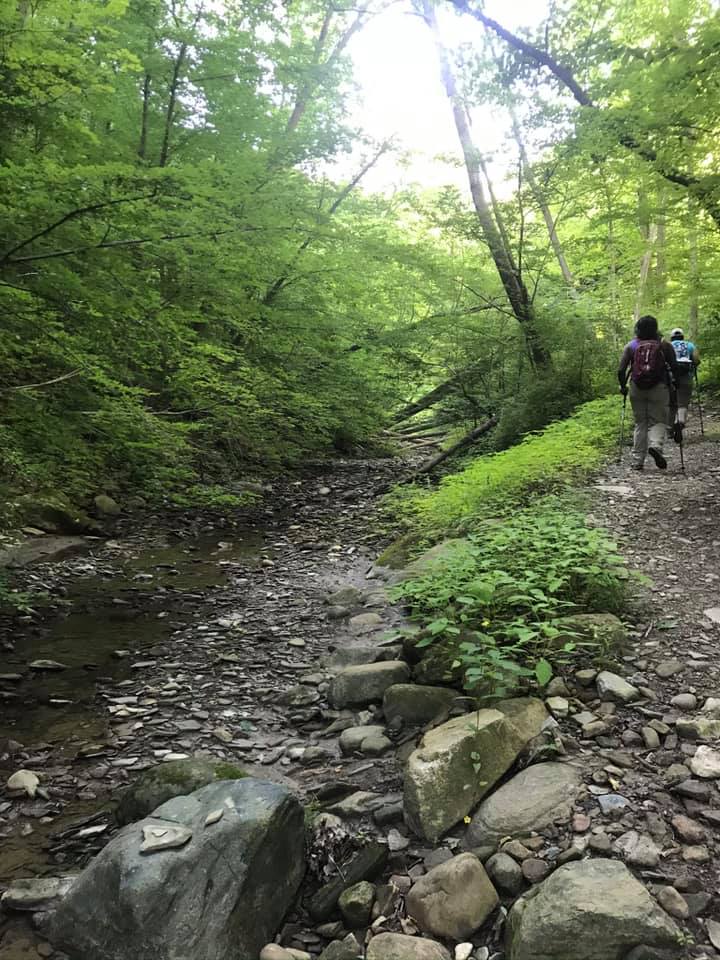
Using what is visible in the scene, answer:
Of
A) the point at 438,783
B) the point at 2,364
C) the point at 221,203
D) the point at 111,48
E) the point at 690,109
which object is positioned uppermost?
the point at 111,48

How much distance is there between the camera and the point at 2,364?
5.65 metres

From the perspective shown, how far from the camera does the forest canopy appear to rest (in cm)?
525

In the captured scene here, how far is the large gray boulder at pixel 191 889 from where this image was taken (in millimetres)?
2645

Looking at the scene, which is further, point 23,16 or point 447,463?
point 447,463

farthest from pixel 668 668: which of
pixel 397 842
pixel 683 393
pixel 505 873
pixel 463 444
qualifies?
pixel 463 444

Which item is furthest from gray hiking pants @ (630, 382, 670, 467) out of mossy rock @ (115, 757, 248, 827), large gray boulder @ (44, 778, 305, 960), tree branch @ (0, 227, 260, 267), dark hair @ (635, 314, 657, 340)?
large gray boulder @ (44, 778, 305, 960)

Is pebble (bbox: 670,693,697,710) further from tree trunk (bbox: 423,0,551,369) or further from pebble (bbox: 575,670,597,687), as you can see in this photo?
tree trunk (bbox: 423,0,551,369)

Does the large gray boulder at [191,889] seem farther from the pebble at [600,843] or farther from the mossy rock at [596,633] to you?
the mossy rock at [596,633]

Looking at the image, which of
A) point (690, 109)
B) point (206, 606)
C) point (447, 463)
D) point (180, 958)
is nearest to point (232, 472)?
point (447, 463)

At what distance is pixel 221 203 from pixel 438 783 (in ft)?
18.6

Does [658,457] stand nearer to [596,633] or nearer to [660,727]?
[596,633]

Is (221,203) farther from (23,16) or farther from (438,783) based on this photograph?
(438,783)

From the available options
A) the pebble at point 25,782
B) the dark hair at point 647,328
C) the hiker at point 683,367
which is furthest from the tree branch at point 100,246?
the hiker at point 683,367

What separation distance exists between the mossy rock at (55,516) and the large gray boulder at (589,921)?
919 centimetres
